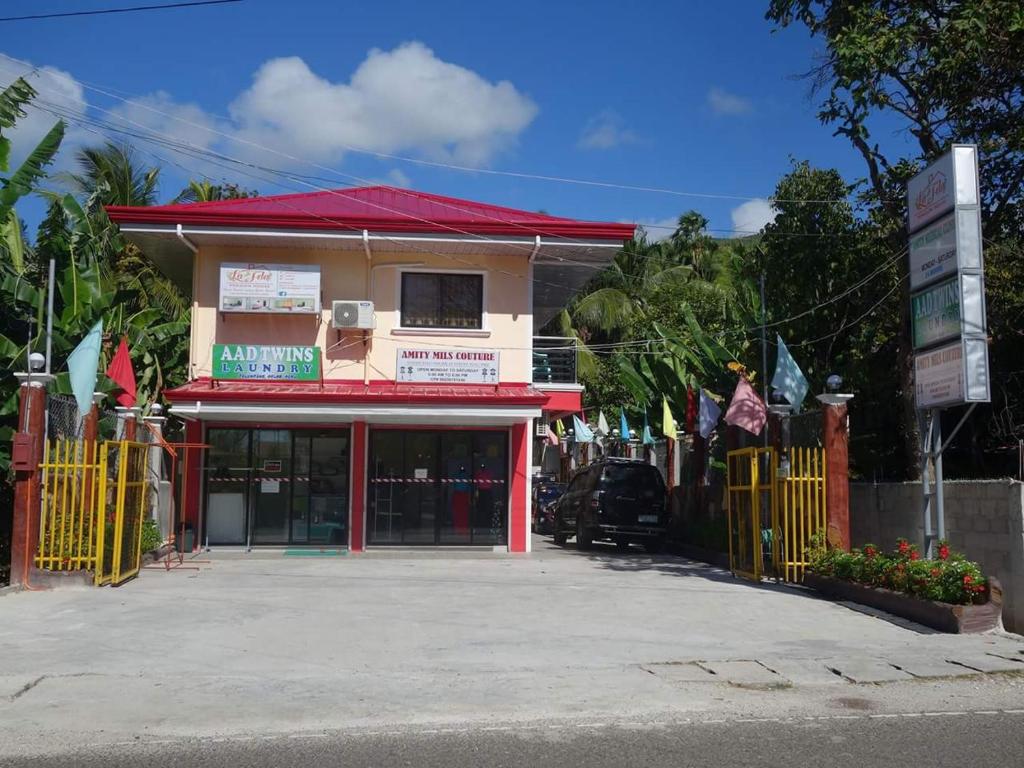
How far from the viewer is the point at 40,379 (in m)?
13.5

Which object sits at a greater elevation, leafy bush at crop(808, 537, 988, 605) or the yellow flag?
the yellow flag

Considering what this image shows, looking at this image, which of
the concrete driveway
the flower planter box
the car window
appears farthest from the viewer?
the car window

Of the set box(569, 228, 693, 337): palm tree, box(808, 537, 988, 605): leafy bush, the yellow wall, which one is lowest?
box(808, 537, 988, 605): leafy bush

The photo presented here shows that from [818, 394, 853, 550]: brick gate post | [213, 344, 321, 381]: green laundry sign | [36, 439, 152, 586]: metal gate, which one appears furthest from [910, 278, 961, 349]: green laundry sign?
[213, 344, 321, 381]: green laundry sign

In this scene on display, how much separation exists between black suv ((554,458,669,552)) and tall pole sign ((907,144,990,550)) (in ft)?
26.8

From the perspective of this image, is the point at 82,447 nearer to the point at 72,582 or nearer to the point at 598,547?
the point at 72,582

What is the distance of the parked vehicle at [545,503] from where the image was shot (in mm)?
28094

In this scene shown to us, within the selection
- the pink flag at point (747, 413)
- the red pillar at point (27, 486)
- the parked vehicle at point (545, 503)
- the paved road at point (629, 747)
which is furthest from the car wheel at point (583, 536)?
the paved road at point (629, 747)

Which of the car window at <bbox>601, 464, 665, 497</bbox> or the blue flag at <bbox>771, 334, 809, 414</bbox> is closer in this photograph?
the blue flag at <bbox>771, 334, 809, 414</bbox>

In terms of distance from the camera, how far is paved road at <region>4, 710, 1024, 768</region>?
6250 mm

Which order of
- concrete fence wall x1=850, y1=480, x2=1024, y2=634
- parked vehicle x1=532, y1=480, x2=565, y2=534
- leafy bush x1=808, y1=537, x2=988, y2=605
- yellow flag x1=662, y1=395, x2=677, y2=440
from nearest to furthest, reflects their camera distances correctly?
1. leafy bush x1=808, y1=537, x2=988, y2=605
2. concrete fence wall x1=850, y1=480, x2=1024, y2=634
3. yellow flag x1=662, y1=395, x2=677, y2=440
4. parked vehicle x1=532, y1=480, x2=565, y2=534

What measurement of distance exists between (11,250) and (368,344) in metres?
7.09

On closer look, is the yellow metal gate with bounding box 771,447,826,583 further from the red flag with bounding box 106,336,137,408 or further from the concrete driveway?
the red flag with bounding box 106,336,137,408

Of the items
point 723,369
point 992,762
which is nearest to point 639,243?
point 723,369
